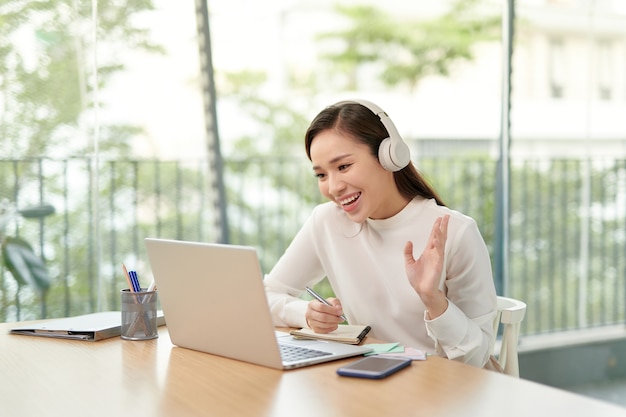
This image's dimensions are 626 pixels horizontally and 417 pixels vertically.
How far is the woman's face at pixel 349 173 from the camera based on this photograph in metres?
2.03

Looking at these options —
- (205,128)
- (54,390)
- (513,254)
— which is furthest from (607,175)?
(54,390)

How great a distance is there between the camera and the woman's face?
2.03 m

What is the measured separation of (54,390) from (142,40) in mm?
2209

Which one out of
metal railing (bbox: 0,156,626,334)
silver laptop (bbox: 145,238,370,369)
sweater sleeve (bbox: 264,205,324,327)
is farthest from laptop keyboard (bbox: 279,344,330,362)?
metal railing (bbox: 0,156,626,334)

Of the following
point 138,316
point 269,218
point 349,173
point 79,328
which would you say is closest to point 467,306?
point 349,173

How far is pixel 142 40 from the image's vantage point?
3.44 meters

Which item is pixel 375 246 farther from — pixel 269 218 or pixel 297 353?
pixel 269 218

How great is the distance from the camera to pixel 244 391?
1444mm

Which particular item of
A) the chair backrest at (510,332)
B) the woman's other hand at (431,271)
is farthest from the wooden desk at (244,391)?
the chair backrest at (510,332)

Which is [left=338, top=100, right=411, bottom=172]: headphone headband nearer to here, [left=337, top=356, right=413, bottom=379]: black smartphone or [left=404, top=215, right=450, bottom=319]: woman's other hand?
[left=404, top=215, right=450, bottom=319]: woman's other hand

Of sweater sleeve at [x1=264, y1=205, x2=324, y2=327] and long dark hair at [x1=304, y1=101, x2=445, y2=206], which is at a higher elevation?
long dark hair at [x1=304, y1=101, x2=445, y2=206]

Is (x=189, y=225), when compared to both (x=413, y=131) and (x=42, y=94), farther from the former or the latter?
(x=413, y=131)

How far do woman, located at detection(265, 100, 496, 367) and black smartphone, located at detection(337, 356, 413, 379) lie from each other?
241mm

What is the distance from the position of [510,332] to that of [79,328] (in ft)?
3.34
